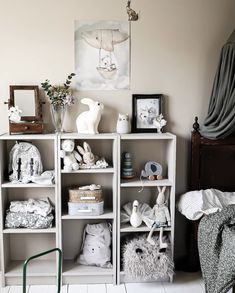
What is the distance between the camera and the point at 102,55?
3045mm

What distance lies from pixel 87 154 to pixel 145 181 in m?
0.49

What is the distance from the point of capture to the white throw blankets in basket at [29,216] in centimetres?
A: 290

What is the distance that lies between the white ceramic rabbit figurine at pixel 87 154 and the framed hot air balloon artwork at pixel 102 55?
473mm

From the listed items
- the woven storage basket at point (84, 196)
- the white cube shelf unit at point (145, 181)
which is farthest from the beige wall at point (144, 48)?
the woven storage basket at point (84, 196)

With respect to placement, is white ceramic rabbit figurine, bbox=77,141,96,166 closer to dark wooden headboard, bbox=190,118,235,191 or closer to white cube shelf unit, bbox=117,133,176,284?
white cube shelf unit, bbox=117,133,176,284


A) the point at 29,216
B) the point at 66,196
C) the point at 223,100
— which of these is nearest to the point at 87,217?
the point at 66,196

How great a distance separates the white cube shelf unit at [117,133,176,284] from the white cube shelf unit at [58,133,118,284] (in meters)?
0.08

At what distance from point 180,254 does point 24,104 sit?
178cm

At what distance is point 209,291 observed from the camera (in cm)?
251

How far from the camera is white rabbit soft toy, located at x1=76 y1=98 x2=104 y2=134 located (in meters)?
2.94

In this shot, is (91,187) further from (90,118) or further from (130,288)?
(130,288)

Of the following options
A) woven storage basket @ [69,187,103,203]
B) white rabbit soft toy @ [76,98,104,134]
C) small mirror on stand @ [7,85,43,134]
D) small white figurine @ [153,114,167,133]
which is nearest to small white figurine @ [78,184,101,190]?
woven storage basket @ [69,187,103,203]

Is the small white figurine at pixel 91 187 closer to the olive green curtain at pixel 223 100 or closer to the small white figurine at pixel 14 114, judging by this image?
the small white figurine at pixel 14 114

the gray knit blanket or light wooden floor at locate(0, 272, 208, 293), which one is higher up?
the gray knit blanket
